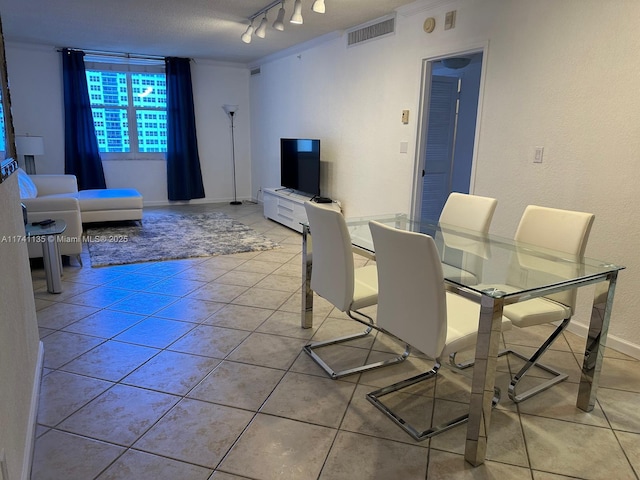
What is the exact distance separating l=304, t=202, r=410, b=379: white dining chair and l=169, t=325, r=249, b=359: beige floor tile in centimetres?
46

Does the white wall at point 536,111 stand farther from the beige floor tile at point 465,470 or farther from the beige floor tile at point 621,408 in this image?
the beige floor tile at point 465,470

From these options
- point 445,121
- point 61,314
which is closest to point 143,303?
point 61,314

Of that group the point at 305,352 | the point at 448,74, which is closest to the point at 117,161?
the point at 448,74

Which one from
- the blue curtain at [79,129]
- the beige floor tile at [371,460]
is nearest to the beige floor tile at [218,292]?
the beige floor tile at [371,460]

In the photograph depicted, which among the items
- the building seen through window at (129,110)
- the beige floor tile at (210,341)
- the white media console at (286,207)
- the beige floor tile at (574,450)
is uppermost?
the building seen through window at (129,110)

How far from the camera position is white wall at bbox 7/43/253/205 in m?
6.56

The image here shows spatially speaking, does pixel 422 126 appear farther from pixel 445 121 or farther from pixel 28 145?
pixel 28 145

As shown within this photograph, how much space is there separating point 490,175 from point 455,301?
64.8 inches

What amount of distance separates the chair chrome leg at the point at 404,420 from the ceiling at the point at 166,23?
3.28 metres

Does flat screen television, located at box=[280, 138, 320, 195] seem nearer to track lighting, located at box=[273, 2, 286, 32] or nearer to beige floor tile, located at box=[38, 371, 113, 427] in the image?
track lighting, located at box=[273, 2, 286, 32]

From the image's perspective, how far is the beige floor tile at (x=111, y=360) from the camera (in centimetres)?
236

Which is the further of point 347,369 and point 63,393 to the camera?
point 347,369

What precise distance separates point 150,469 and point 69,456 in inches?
13.4

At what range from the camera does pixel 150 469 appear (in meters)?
1.69
